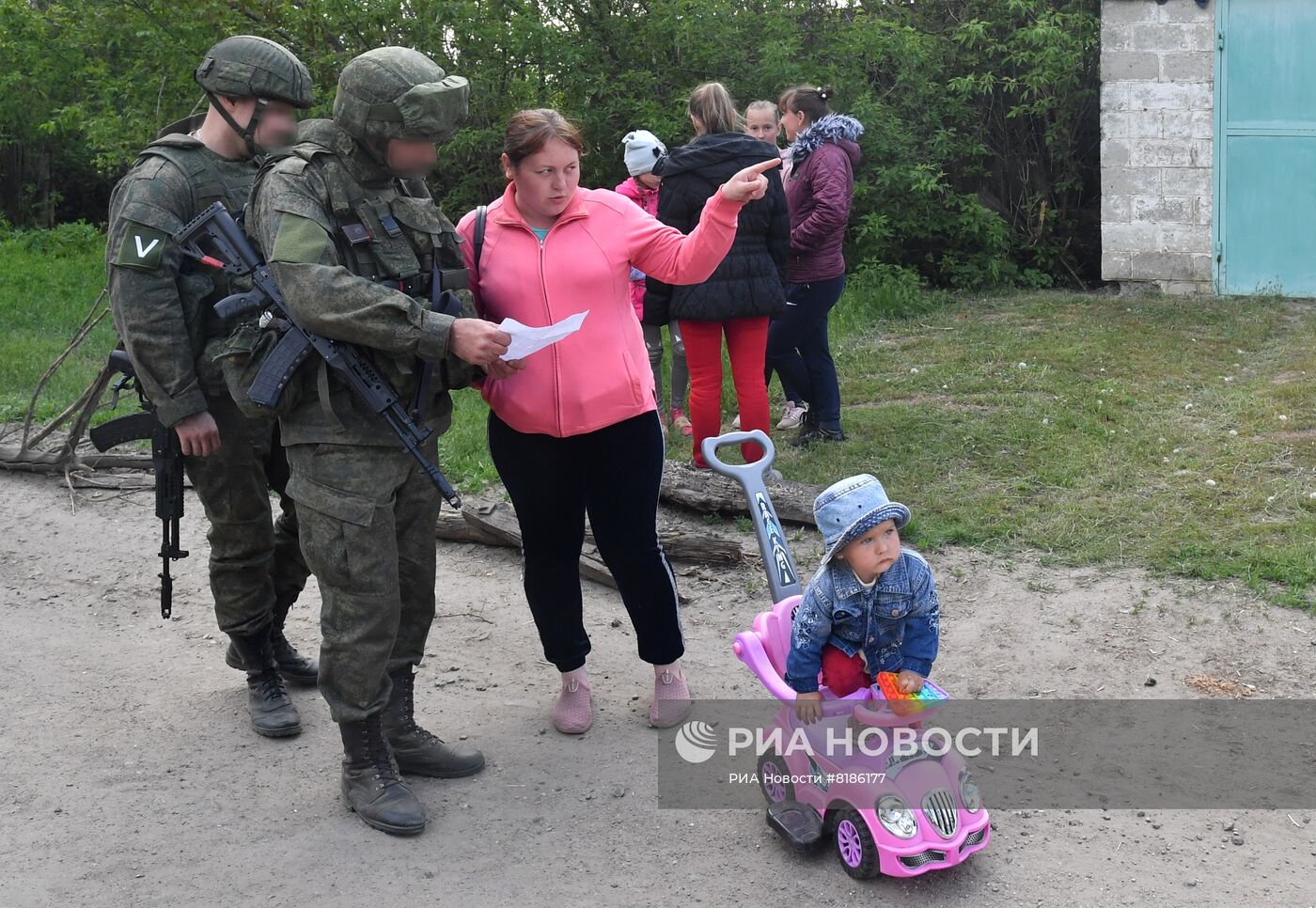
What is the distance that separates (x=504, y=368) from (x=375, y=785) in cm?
122

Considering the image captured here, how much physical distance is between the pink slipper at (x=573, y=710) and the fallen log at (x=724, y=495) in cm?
186

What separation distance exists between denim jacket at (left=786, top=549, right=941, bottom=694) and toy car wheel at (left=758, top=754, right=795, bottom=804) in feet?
0.95

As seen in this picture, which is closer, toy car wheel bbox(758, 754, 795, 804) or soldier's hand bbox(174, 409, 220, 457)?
toy car wheel bbox(758, 754, 795, 804)

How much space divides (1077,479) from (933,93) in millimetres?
6800

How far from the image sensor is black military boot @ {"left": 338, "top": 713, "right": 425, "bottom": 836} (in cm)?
363

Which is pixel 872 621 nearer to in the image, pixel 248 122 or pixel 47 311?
pixel 248 122

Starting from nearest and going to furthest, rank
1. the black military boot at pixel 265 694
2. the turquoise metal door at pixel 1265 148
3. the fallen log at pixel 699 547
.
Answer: the black military boot at pixel 265 694, the fallen log at pixel 699 547, the turquoise metal door at pixel 1265 148

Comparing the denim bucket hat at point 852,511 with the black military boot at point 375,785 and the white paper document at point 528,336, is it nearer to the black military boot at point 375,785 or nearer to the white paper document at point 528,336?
the white paper document at point 528,336

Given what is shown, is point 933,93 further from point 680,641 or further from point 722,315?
point 680,641

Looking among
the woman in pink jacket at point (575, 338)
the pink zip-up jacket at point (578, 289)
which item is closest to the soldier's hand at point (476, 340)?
the woman in pink jacket at point (575, 338)

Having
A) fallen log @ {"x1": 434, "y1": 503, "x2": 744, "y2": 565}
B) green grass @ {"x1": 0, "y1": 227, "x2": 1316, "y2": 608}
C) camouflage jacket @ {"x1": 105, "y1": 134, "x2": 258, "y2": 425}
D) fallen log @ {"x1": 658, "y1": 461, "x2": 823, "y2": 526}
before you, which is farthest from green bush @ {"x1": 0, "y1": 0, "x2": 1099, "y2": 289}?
camouflage jacket @ {"x1": 105, "y1": 134, "x2": 258, "y2": 425}

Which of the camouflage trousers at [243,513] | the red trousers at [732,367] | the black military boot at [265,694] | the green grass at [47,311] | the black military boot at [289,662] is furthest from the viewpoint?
the green grass at [47,311]

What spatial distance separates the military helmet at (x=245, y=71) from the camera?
3928mm

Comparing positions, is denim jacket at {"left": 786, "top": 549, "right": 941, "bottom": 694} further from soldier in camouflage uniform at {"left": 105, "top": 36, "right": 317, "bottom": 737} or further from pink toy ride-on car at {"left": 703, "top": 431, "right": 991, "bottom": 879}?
soldier in camouflage uniform at {"left": 105, "top": 36, "right": 317, "bottom": 737}
